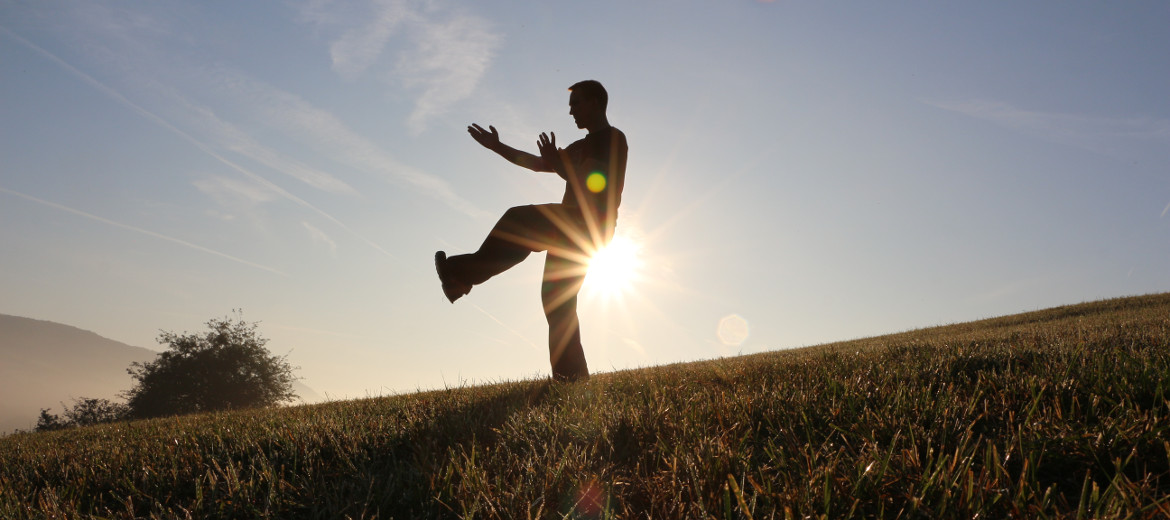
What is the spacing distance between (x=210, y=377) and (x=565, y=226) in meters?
34.8

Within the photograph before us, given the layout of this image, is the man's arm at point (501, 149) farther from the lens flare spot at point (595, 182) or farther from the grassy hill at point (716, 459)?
the grassy hill at point (716, 459)

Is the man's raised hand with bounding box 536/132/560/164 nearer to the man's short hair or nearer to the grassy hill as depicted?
the man's short hair

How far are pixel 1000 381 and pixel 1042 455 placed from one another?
115 cm

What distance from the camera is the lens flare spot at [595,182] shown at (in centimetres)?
533

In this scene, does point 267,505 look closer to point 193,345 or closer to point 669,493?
point 669,493

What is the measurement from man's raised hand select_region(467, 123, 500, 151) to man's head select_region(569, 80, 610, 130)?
0.83 meters

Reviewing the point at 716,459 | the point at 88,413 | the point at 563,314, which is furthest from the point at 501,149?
the point at 88,413

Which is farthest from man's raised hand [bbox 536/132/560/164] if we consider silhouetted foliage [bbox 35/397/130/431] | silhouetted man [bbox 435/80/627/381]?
silhouetted foliage [bbox 35/397/130/431]

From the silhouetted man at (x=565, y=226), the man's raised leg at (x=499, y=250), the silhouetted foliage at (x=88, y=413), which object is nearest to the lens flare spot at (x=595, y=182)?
the silhouetted man at (x=565, y=226)

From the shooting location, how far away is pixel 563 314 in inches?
222

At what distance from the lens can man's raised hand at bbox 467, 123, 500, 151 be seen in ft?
18.2

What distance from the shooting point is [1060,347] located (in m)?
4.14

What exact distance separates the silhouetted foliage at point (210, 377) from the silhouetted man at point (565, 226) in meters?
31.9

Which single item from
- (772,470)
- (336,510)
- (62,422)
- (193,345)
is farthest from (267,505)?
(193,345)
